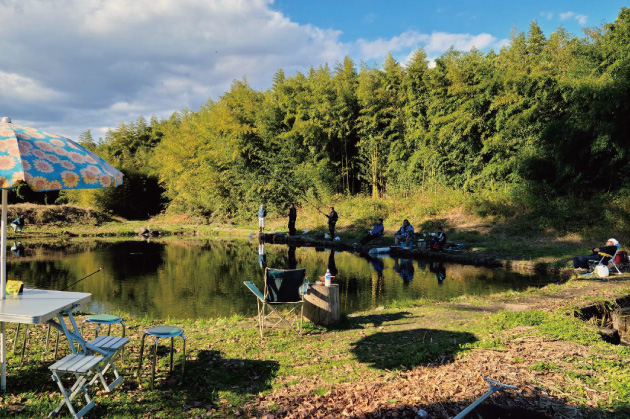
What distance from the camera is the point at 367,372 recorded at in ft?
12.5

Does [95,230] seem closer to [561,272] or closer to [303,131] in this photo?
[303,131]

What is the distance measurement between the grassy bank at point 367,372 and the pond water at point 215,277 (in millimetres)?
2059

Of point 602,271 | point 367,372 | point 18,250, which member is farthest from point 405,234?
point 18,250

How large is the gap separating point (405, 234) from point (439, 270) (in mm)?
3006

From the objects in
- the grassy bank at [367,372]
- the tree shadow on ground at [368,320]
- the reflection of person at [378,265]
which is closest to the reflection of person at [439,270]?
the reflection of person at [378,265]

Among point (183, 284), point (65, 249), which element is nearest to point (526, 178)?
point (183, 284)

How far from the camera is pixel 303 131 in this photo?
810 inches

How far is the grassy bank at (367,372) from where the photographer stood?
3084 mm

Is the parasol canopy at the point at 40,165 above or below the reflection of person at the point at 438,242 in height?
above

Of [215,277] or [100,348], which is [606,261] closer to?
[215,277]

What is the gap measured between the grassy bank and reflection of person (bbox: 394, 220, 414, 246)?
7.75 meters

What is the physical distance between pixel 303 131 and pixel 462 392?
18271 millimetres

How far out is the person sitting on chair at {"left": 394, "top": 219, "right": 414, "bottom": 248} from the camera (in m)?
13.4

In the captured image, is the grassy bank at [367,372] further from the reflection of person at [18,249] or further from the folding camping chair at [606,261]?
the reflection of person at [18,249]
